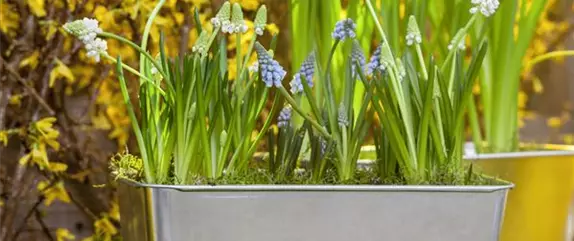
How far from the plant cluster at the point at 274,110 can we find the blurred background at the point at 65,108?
24cm

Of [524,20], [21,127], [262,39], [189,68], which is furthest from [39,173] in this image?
[524,20]

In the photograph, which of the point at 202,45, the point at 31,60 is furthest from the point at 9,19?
the point at 202,45

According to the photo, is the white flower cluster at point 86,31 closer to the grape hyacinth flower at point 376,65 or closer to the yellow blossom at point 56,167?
the grape hyacinth flower at point 376,65

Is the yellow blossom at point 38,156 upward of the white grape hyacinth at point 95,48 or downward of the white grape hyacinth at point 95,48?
downward

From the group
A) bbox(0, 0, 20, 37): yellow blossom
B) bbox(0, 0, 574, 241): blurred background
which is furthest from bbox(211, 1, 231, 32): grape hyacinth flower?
bbox(0, 0, 20, 37): yellow blossom

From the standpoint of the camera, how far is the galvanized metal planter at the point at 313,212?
40 centimetres

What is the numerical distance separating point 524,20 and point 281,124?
0.31 meters

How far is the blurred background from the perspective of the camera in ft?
2.32

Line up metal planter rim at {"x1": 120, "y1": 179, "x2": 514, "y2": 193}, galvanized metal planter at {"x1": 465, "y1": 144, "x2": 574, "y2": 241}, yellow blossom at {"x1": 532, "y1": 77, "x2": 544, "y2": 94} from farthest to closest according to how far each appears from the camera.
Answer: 1. yellow blossom at {"x1": 532, "y1": 77, "x2": 544, "y2": 94}
2. galvanized metal planter at {"x1": 465, "y1": 144, "x2": 574, "y2": 241}
3. metal planter rim at {"x1": 120, "y1": 179, "x2": 514, "y2": 193}

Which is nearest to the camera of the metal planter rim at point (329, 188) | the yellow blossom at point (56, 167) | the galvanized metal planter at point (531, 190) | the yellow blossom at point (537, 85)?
the metal planter rim at point (329, 188)

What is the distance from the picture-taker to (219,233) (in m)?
0.40

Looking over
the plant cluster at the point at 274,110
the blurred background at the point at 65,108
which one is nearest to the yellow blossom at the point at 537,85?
the blurred background at the point at 65,108

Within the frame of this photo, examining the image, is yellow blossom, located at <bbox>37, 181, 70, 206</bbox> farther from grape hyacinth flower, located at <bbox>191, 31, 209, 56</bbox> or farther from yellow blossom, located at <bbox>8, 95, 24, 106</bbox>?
grape hyacinth flower, located at <bbox>191, 31, 209, 56</bbox>

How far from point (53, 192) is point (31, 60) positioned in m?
0.14
